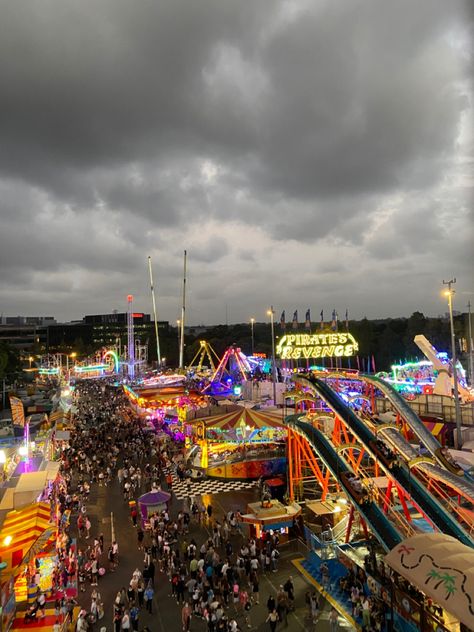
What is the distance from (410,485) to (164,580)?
845cm

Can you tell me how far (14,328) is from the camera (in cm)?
14125

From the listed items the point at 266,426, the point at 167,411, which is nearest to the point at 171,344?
the point at 167,411

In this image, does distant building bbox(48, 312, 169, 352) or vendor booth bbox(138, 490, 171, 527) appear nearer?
vendor booth bbox(138, 490, 171, 527)

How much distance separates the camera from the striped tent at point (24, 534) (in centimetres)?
1199

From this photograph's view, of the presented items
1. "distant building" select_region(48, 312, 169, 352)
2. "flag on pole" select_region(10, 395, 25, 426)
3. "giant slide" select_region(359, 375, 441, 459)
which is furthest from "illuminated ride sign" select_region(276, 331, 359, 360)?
"distant building" select_region(48, 312, 169, 352)

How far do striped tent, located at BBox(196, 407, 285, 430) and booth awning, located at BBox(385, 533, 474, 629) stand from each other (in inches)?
661

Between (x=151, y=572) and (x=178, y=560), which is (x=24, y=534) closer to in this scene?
(x=151, y=572)

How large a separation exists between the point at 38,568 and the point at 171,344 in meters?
105

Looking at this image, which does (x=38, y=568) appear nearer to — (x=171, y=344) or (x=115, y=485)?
(x=115, y=485)

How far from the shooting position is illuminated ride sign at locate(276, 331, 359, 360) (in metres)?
33.0

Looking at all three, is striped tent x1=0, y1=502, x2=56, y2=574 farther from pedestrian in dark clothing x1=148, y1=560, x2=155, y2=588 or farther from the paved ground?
pedestrian in dark clothing x1=148, y1=560, x2=155, y2=588

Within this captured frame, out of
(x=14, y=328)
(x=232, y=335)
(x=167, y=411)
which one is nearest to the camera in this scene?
(x=167, y=411)

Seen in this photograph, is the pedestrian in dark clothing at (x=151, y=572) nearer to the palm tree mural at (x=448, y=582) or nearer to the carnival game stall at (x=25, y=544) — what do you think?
the carnival game stall at (x=25, y=544)

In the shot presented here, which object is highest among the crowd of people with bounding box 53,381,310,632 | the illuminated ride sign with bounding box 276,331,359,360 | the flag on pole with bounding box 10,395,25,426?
the illuminated ride sign with bounding box 276,331,359,360
